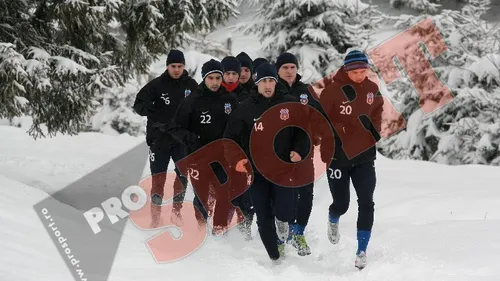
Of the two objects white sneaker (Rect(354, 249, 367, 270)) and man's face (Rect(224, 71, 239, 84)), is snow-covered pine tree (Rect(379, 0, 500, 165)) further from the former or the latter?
white sneaker (Rect(354, 249, 367, 270))

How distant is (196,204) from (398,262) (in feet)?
8.63

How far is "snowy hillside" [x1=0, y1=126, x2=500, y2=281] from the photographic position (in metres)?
4.57

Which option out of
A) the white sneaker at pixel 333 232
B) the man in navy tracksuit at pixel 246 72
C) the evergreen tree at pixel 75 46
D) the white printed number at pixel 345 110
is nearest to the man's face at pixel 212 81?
the man in navy tracksuit at pixel 246 72

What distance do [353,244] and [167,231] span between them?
2240 millimetres

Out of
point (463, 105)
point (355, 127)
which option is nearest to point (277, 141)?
point (355, 127)

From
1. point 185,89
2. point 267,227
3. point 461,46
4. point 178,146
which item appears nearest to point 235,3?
point 185,89

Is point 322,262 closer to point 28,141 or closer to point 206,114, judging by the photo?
point 206,114

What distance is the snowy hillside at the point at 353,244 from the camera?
4566 mm

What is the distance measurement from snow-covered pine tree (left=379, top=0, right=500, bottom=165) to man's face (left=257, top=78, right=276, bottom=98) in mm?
9362

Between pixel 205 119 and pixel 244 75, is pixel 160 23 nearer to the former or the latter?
pixel 244 75

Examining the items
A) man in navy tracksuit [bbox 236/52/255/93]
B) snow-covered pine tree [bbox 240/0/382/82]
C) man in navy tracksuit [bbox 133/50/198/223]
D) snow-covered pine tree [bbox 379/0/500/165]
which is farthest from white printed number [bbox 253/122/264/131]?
snow-covered pine tree [bbox 240/0/382/82]

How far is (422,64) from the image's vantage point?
1578 cm

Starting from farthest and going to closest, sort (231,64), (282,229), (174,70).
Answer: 1. (174,70)
2. (231,64)
3. (282,229)

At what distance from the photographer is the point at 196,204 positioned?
23.1 ft
